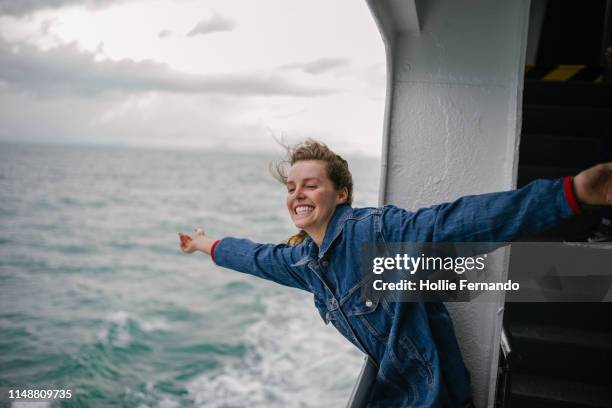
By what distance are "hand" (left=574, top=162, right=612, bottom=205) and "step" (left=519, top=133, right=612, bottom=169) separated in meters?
2.25

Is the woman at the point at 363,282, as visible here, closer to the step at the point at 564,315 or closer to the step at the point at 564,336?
the step at the point at 564,336

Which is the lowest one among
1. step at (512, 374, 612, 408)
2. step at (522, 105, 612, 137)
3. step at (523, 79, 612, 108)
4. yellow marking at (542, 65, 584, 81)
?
step at (512, 374, 612, 408)

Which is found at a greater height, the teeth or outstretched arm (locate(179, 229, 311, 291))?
the teeth

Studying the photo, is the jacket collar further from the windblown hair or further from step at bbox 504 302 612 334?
step at bbox 504 302 612 334

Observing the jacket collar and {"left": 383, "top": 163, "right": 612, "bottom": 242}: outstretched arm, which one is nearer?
{"left": 383, "top": 163, "right": 612, "bottom": 242}: outstretched arm

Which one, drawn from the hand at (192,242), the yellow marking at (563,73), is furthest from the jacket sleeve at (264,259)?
the yellow marking at (563,73)

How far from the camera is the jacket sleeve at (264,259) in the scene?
1.73 metres

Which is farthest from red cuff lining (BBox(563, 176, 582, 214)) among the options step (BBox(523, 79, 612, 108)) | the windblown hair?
step (BBox(523, 79, 612, 108))

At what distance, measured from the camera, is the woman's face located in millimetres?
1585

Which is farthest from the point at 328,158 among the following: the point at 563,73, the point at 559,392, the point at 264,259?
the point at 563,73

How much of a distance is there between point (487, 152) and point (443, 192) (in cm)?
22

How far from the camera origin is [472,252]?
1426 mm

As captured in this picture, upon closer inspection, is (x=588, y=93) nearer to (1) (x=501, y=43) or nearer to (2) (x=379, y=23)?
(1) (x=501, y=43)

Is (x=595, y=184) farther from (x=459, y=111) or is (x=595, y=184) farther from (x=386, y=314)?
(x=459, y=111)
